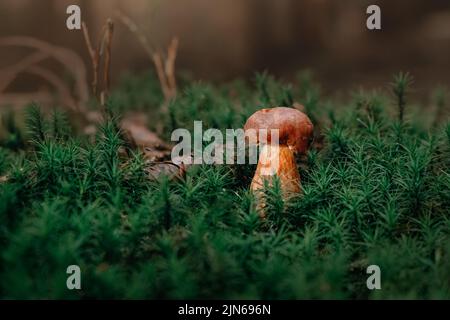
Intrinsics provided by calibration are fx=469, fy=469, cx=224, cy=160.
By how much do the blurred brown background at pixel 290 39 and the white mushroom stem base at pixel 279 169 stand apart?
10.5 feet

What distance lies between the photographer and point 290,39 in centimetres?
571

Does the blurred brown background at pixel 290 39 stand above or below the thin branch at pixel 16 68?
above

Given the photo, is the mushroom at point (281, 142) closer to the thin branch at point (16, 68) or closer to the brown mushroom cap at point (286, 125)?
the brown mushroom cap at point (286, 125)

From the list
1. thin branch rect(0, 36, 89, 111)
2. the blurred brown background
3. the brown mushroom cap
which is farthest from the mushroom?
the blurred brown background

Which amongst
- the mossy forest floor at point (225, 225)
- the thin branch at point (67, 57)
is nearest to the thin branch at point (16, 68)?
the thin branch at point (67, 57)

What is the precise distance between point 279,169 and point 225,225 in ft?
1.52

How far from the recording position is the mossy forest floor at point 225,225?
5.86ft

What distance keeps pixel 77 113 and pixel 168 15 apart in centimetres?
230

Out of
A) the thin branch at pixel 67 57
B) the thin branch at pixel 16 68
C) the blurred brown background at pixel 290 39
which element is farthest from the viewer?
the blurred brown background at pixel 290 39

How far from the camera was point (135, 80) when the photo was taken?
4.77 meters

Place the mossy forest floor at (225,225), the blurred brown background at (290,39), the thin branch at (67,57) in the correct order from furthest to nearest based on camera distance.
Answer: the blurred brown background at (290,39), the thin branch at (67,57), the mossy forest floor at (225,225)

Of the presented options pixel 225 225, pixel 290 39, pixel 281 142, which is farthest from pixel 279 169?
pixel 290 39
